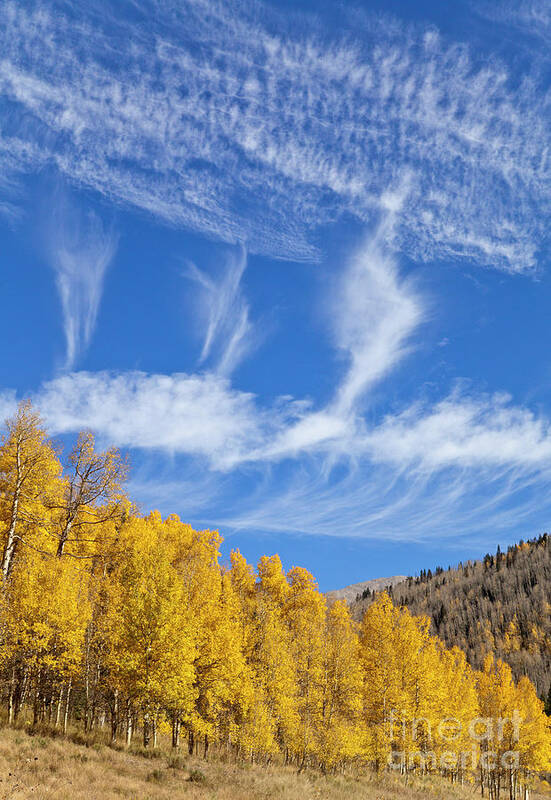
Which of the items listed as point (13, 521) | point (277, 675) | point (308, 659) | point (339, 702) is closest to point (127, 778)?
point (13, 521)

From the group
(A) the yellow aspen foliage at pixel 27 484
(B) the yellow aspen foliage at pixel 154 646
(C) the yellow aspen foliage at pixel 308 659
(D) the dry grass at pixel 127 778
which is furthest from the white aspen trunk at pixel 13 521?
(C) the yellow aspen foliage at pixel 308 659

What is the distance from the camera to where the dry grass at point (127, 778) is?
18328 millimetres

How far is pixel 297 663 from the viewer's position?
39.7 meters

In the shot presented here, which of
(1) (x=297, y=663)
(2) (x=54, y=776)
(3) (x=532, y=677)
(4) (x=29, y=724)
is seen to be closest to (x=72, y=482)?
(4) (x=29, y=724)

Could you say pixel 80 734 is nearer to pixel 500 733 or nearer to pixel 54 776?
pixel 54 776

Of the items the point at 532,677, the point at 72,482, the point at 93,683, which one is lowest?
the point at 532,677

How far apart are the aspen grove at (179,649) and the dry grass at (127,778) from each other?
2632 mm

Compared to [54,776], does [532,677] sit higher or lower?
lower

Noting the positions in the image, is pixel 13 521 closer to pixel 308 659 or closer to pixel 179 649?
pixel 179 649

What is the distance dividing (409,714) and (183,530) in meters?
22.7

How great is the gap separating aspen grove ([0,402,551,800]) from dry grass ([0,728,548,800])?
2632 millimetres

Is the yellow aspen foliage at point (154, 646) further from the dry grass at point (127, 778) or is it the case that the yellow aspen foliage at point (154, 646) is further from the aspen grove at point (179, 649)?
the dry grass at point (127, 778)

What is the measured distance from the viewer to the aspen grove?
2750cm

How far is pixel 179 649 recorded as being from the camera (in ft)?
90.3
